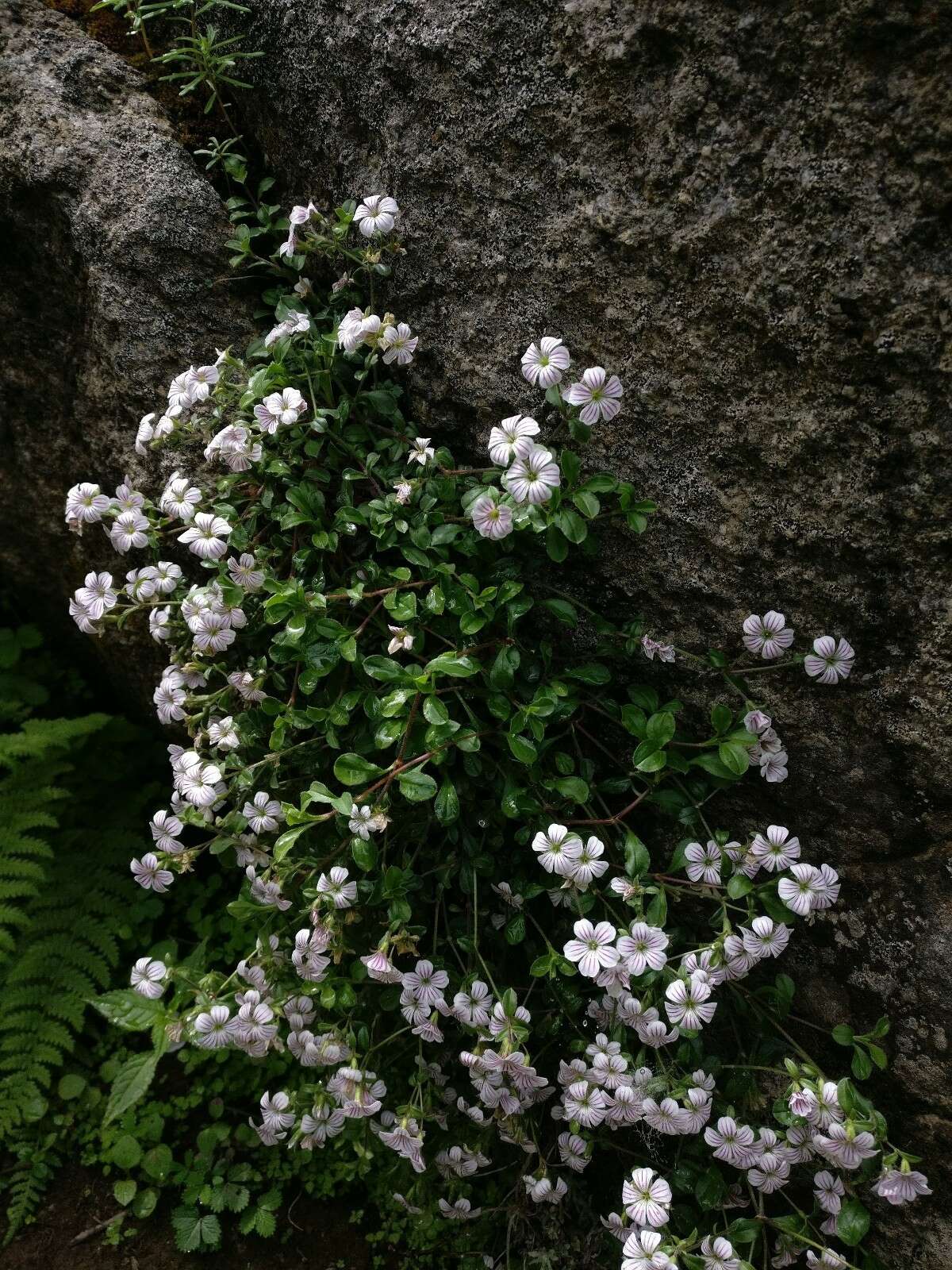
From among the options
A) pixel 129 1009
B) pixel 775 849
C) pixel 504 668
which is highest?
pixel 504 668

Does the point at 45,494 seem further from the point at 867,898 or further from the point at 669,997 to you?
the point at 867,898

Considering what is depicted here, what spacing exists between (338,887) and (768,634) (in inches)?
44.3

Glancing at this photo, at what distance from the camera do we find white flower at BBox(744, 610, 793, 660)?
194cm

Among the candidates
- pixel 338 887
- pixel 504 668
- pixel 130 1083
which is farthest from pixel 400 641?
pixel 130 1083

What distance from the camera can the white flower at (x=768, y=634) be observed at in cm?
194

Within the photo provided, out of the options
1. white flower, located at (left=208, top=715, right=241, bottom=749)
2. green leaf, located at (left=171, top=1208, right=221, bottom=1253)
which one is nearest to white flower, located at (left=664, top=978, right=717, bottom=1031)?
white flower, located at (left=208, top=715, right=241, bottom=749)

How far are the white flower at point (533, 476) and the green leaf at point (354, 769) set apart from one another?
0.68 metres

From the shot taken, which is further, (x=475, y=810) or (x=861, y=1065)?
(x=475, y=810)

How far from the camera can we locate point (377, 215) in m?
2.11

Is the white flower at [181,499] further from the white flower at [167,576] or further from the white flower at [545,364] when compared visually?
the white flower at [545,364]

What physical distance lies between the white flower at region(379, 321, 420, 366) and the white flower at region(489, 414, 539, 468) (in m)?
0.43

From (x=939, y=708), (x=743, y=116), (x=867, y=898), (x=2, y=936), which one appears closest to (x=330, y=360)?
(x=743, y=116)

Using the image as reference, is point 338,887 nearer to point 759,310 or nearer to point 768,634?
point 768,634

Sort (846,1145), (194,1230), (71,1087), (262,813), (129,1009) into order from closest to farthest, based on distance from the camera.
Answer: (846,1145) → (262,813) → (194,1230) → (129,1009) → (71,1087)
